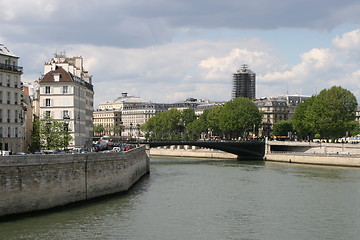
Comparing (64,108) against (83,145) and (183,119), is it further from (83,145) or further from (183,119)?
(183,119)

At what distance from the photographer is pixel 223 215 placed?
40.7m

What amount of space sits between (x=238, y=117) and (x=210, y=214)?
3960 inches

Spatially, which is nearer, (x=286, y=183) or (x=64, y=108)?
(x=286, y=183)

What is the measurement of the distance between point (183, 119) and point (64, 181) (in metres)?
142

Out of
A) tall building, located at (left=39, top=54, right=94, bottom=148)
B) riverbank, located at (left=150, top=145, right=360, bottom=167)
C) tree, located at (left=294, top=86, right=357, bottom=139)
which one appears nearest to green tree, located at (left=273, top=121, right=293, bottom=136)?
tree, located at (left=294, top=86, right=357, bottom=139)

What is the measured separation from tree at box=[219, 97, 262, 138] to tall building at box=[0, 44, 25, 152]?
89011 mm

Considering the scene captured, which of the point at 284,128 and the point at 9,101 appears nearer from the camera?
the point at 9,101

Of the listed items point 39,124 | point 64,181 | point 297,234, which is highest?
point 39,124

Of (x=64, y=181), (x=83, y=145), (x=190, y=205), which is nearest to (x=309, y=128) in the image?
(x=83, y=145)

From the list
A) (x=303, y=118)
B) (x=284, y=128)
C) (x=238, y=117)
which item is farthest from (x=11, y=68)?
(x=284, y=128)

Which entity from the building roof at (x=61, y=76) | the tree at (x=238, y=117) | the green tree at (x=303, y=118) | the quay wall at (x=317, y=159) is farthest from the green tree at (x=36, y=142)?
the tree at (x=238, y=117)

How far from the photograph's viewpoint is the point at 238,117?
140875 millimetres

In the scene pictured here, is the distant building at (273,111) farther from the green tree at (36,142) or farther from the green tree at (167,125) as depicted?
the green tree at (36,142)

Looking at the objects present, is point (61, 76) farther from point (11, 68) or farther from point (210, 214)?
point (210, 214)
